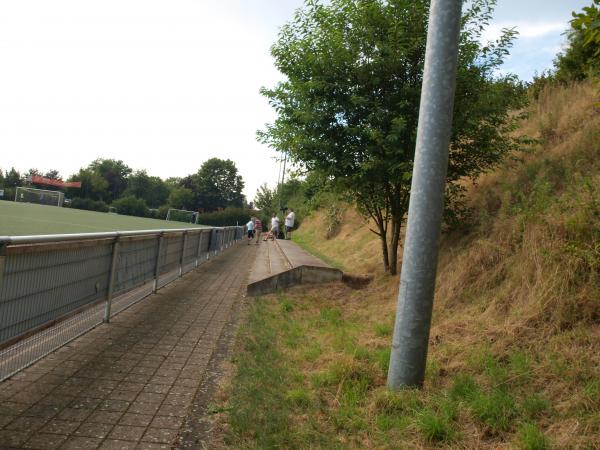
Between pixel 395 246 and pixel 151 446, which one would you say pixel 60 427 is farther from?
pixel 395 246

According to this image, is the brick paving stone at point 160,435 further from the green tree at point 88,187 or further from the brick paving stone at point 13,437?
the green tree at point 88,187

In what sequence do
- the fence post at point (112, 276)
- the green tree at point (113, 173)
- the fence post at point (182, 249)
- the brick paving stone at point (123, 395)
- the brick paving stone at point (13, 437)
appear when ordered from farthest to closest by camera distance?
1. the green tree at point (113, 173)
2. the fence post at point (182, 249)
3. the fence post at point (112, 276)
4. the brick paving stone at point (123, 395)
5. the brick paving stone at point (13, 437)

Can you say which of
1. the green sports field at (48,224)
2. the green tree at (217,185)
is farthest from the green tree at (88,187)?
the green sports field at (48,224)

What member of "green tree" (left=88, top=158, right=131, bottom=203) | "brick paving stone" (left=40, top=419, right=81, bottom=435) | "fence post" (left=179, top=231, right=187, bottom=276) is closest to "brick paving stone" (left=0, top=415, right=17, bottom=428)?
"brick paving stone" (left=40, top=419, right=81, bottom=435)

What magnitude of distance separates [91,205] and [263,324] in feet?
235

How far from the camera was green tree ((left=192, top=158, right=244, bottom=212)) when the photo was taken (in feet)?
360

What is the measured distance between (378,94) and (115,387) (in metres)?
6.28

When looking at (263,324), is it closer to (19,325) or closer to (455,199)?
(19,325)

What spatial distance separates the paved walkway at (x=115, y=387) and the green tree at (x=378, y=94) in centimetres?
358

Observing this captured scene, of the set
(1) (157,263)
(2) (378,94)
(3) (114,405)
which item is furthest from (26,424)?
(2) (378,94)

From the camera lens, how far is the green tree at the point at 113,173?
136m

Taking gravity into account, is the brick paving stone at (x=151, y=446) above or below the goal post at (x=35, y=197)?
below

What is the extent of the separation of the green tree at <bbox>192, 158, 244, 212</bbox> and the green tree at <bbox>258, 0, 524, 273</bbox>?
4030 inches

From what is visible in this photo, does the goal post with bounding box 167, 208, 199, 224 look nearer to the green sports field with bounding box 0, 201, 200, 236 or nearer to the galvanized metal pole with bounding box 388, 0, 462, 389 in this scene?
the green sports field with bounding box 0, 201, 200, 236
